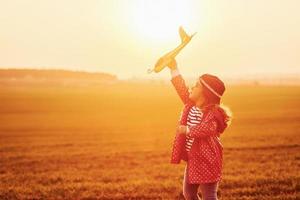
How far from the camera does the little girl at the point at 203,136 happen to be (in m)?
6.32

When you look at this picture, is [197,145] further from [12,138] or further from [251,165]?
→ [12,138]

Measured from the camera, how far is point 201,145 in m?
6.38

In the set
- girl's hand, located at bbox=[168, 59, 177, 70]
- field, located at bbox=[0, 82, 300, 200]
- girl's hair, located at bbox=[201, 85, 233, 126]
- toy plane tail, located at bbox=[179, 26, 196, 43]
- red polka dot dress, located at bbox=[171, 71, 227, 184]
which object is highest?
toy plane tail, located at bbox=[179, 26, 196, 43]

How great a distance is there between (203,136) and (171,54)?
1039 mm

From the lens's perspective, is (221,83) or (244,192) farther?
(244,192)

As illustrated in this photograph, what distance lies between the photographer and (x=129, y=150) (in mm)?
20844

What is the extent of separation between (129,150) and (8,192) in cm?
925

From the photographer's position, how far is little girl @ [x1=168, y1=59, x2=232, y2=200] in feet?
20.7

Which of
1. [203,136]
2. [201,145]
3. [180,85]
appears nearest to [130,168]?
[180,85]

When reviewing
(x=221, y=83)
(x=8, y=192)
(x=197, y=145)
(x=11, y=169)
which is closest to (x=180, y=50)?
(x=221, y=83)

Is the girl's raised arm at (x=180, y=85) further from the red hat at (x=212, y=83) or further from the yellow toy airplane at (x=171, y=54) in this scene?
the red hat at (x=212, y=83)

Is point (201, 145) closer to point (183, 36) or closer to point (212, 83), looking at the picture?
point (212, 83)

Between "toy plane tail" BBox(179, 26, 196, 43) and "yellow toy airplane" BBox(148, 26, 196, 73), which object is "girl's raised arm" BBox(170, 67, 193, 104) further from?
"toy plane tail" BBox(179, 26, 196, 43)

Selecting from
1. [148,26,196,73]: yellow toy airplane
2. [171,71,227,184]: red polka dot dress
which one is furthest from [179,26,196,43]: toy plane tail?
[171,71,227,184]: red polka dot dress
